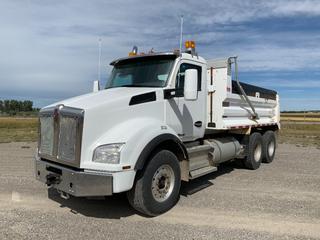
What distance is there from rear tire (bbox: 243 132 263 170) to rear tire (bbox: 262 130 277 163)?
0.52 metres

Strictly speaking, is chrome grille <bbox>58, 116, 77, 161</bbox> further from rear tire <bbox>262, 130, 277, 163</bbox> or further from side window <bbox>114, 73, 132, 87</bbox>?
rear tire <bbox>262, 130, 277, 163</bbox>

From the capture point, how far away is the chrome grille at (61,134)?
187 inches

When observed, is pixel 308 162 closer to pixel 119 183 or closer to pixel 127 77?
pixel 127 77

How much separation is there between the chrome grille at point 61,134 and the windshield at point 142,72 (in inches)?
65.8

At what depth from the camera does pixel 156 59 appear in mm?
6230

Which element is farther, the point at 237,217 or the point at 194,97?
the point at 194,97

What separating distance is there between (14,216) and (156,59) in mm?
3720

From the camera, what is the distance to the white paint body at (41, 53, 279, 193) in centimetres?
471

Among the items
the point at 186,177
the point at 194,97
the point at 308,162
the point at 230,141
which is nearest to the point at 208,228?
the point at 186,177

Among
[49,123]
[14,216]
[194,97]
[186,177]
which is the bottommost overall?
[14,216]

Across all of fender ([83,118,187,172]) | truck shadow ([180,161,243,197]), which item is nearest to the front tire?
fender ([83,118,187,172])

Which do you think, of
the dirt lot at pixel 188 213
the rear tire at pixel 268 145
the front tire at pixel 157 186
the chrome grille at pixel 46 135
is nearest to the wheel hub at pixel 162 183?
the front tire at pixel 157 186

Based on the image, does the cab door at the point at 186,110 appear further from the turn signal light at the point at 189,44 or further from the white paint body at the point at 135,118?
the turn signal light at the point at 189,44

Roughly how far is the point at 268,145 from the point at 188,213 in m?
6.19
